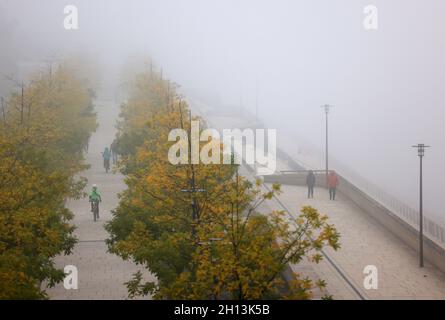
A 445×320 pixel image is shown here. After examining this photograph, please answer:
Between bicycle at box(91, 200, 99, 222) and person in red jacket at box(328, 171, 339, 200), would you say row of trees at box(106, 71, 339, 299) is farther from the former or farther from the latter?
person in red jacket at box(328, 171, 339, 200)

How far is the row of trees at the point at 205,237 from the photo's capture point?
13.8 metres

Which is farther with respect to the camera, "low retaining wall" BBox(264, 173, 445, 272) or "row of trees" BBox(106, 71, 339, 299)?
"low retaining wall" BBox(264, 173, 445, 272)

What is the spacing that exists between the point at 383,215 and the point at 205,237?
1506cm

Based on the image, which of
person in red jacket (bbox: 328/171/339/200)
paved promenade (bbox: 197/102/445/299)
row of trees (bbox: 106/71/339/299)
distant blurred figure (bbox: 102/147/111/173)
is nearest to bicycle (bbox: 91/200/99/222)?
row of trees (bbox: 106/71/339/299)

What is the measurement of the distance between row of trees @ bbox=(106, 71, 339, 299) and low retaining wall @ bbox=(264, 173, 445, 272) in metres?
7.33

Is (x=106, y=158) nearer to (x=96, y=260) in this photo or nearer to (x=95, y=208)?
(x=95, y=208)

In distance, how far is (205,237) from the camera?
15.1 meters

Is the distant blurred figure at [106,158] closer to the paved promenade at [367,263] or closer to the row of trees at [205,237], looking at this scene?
the paved promenade at [367,263]

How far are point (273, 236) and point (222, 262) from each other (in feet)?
4.72

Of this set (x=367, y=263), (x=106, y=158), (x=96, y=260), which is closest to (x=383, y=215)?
(x=367, y=263)

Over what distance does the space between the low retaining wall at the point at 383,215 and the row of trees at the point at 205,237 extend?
24.0 ft

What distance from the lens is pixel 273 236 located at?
14.7 m

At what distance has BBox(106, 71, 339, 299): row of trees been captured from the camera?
13.8 metres
